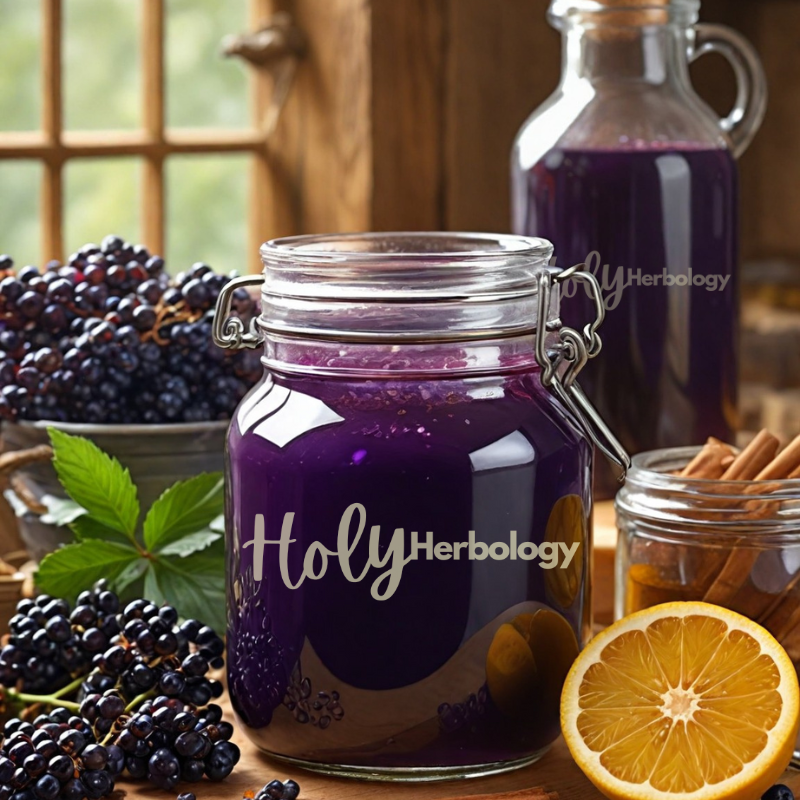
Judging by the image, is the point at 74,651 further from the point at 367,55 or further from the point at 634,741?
the point at 367,55

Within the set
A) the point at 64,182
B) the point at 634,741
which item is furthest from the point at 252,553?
the point at 64,182

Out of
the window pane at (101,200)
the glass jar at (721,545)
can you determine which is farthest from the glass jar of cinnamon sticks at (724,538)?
the window pane at (101,200)

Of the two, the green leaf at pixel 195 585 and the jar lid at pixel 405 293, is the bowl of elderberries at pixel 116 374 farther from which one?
the jar lid at pixel 405 293

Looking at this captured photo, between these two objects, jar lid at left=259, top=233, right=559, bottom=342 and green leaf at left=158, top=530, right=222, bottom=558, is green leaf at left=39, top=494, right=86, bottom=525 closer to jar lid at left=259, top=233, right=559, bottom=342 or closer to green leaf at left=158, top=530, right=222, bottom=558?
green leaf at left=158, top=530, right=222, bottom=558

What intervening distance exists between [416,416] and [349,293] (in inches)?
2.9

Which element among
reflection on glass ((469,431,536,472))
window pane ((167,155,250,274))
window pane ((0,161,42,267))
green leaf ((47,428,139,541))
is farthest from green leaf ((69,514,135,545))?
window pane ((167,155,250,274))

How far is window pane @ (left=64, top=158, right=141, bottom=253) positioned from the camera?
5.63 ft

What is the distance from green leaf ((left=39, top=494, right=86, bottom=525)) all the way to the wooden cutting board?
22cm

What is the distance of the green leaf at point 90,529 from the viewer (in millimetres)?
816

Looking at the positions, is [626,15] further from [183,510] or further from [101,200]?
[101,200]

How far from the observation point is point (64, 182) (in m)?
1.64

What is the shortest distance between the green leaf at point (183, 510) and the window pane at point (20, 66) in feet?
3.17

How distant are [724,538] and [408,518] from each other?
183mm

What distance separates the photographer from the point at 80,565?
2.61 feet
